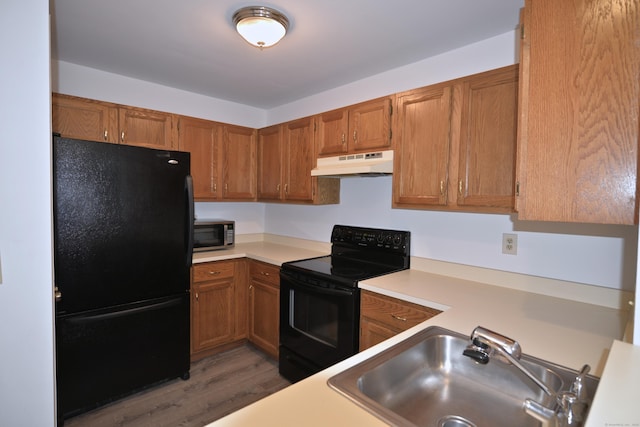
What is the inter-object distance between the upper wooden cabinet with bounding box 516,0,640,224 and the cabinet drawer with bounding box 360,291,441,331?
0.76 meters

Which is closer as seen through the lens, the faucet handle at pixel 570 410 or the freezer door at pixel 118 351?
the faucet handle at pixel 570 410

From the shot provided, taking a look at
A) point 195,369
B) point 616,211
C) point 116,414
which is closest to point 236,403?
point 195,369

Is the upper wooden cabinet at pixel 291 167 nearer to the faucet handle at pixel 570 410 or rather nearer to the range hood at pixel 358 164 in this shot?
the range hood at pixel 358 164

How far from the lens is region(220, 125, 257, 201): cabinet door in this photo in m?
3.07

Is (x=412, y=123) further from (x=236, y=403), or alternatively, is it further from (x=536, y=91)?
(x=236, y=403)

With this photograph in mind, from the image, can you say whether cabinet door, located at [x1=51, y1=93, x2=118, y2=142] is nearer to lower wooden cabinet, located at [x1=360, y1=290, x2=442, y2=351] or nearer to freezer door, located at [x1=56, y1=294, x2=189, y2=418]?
freezer door, located at [x1=56, y1=294, x2=189, y2=418]

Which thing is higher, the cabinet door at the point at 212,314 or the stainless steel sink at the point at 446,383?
the stainless steel sink at the point at 446,383

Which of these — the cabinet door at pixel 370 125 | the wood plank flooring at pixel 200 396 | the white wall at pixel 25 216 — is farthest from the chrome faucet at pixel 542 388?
the wood plank flooring at pixel 200 396

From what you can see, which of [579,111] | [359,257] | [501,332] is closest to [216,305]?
[359,257]

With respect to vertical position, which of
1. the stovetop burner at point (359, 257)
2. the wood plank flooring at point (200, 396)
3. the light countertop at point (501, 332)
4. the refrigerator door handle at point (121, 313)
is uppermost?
the stovetop burner at point (359, 257)

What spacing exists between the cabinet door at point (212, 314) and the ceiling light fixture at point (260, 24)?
1.90 m

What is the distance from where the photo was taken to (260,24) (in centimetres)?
174

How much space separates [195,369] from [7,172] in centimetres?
197

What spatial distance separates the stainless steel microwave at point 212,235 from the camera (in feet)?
9.36
